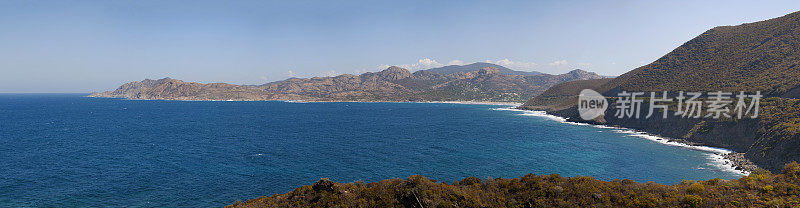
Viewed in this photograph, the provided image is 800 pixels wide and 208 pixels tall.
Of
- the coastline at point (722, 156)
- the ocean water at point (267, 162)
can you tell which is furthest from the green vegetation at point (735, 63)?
the ocean water at point (267, 162)

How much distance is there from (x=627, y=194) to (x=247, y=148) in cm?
7660

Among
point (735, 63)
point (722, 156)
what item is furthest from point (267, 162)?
point (735, 63)

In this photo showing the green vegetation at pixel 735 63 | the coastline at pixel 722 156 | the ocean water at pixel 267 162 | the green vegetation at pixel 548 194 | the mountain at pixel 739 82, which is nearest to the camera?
the green vegetation at pixel 548 194

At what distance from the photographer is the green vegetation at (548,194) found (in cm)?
2758

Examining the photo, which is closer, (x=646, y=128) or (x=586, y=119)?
(x=646, y=128)

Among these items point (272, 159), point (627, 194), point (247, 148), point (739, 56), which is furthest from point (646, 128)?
point (247, 148)

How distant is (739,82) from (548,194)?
114255 mm

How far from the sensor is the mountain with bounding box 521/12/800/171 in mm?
63062

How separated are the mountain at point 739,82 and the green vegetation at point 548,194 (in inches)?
1514

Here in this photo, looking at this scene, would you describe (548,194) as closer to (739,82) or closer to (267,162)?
(267,162)

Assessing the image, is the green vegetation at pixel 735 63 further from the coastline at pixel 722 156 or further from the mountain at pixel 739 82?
the coastline at pixel 722 156

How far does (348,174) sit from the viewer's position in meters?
56.5

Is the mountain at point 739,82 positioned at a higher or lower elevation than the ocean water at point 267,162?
higher

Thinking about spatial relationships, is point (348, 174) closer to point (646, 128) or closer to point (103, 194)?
point (103, 194)
